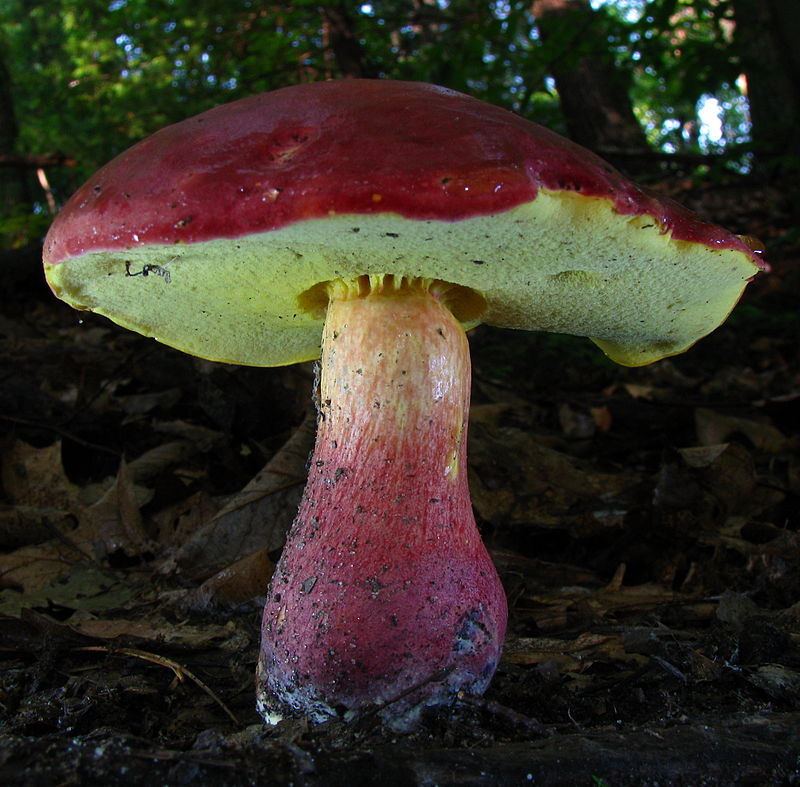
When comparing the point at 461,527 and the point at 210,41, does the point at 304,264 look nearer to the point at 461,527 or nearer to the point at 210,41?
the point at 461,527

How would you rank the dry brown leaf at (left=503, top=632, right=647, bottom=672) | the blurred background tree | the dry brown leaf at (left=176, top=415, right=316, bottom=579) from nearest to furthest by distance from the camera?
the dry brown leaf at (left=503, top=632, right=647, bottom=672) → the dry brown leaf at (left=176, top=415, right=316, bottom=579) → the blurred background tree

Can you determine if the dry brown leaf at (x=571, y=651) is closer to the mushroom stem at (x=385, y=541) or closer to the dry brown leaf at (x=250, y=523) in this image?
the mushroom stem at (x=385, y=541)

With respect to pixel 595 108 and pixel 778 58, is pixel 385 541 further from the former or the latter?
pixel 595 108

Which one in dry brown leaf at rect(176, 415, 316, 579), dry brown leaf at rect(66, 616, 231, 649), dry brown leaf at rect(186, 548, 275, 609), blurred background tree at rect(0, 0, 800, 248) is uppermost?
blurred background tree at rect(0, 0, 800, 248)

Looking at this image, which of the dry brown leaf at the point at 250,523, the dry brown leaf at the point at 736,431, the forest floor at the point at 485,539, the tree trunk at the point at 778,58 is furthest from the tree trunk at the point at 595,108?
the dry brown leaf at the point at 250,523

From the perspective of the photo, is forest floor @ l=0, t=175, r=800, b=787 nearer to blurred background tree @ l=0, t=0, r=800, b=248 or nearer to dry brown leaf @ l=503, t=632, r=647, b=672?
dry brown leaf @ l=503, t=632, r=647, b=672

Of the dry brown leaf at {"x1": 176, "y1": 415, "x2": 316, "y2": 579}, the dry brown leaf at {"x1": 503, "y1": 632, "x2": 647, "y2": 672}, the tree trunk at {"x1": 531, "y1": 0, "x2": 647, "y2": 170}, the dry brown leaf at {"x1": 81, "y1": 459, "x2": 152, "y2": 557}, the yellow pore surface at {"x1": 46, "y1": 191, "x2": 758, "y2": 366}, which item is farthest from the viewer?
the tree trunk at {"x1": 531, "y1": 0, "x2": 647, "y2": 170}

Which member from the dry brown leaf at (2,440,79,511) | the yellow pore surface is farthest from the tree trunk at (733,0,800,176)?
the dry brown leaf at (2,440,79,511)

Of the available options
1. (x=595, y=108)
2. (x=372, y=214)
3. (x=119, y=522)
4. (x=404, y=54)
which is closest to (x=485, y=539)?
(x=119, y=522)
